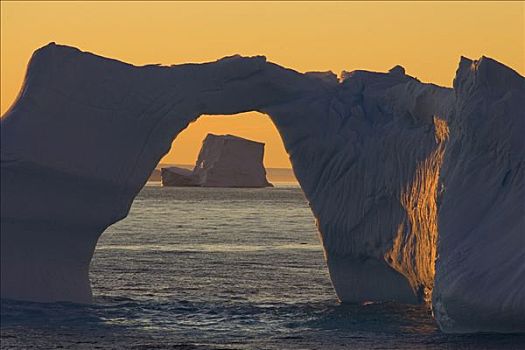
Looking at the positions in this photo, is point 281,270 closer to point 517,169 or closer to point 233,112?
point 233,112

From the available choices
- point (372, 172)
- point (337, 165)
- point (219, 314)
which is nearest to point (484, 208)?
point (372, 172)

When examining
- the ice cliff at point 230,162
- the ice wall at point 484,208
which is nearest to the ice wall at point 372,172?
the ice wall at point 484,208

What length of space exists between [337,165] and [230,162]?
74.2 m

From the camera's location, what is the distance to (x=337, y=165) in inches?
1033

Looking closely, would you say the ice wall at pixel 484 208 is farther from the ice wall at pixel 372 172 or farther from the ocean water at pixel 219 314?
the ice wall at pixel 372 172

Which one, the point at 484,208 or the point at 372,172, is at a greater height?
the point at 372,172

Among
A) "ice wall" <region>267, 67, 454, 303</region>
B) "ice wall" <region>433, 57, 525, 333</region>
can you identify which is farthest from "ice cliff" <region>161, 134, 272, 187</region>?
"ice wall" <region>433, 57, 525, 333</region>

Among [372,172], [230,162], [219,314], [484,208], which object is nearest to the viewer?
[484,208]

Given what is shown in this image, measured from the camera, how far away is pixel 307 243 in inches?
2045

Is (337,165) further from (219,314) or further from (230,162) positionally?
(230,162)

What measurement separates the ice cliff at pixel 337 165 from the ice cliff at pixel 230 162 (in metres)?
69.9

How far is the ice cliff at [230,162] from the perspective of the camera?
321ft

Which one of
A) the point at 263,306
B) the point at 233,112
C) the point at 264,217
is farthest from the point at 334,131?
the point at 264,217

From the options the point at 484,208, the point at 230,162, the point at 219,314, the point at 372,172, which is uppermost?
the point at 230,162
